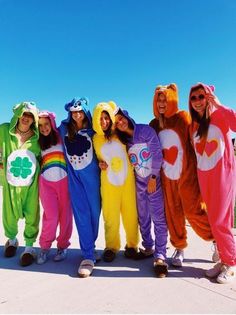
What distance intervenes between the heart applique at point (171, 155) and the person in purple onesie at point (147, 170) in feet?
0.29

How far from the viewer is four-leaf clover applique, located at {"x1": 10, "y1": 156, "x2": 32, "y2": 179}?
3.88 meters

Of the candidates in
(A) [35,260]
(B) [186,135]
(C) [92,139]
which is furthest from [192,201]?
(A) [35,260]

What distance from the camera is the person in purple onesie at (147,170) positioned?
3.46 meters

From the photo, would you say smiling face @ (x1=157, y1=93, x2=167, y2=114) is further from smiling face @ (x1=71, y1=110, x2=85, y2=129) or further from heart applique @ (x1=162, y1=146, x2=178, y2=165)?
smiling face @ (x1=71, y1=110, x2=85, y2=129)

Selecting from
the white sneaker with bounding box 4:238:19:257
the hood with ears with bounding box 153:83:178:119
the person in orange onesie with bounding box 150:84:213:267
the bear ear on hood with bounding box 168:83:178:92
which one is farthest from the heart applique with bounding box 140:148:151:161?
the white sneaker with bounding box 4:238:19:257

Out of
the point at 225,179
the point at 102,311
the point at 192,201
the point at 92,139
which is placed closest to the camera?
the point at 102,311

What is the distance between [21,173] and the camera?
3889mm

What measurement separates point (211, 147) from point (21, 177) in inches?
87.3

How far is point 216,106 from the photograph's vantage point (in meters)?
3.28

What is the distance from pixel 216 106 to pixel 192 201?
1018 mm

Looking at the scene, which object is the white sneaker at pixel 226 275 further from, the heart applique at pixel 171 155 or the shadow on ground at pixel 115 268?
the heart applique at pixel 171 155

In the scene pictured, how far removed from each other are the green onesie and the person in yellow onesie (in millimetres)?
851

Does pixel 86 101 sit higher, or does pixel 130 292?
pixel 86 101

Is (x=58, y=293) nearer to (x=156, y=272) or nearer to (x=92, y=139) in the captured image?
(x=156, y=272)
